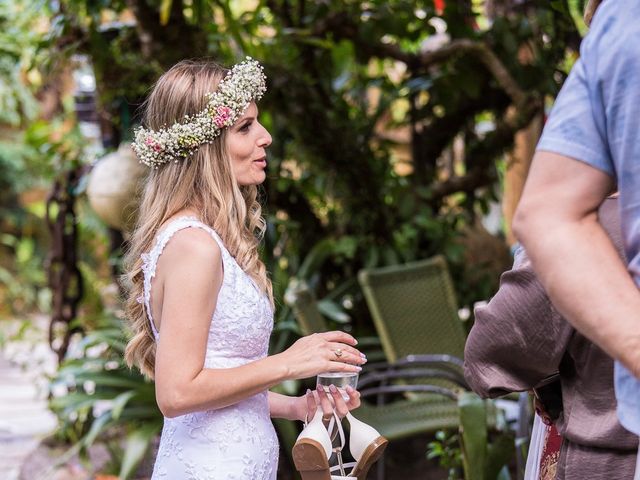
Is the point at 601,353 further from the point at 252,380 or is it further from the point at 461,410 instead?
the point at 461,410

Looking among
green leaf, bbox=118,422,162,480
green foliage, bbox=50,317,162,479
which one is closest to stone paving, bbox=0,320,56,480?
green foliage, bbox=50,317,162,479

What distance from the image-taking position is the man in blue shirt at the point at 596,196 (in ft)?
3.48

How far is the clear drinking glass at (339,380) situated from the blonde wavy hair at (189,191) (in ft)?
0.85

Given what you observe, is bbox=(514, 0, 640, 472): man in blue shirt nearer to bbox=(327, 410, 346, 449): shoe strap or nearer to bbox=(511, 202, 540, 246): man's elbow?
bbox=(511, 202, 540, 246): man's elbow

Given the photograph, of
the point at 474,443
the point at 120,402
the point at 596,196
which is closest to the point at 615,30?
the point at 596,196

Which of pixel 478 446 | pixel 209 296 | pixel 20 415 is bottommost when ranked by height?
pixel 20 415

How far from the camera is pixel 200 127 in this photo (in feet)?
5.92

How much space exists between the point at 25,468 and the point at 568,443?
3.93m

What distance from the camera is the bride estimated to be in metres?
1.66

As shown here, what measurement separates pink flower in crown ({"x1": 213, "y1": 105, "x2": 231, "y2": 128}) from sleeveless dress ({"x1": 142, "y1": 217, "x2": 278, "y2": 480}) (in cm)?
19

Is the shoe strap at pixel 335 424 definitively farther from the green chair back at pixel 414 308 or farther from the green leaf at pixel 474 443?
the green chair back at pixel 414 308

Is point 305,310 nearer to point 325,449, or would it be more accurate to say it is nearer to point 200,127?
point 200,127

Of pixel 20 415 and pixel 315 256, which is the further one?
pixel 20 415

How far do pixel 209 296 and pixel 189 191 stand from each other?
230mm
